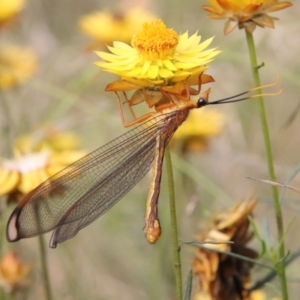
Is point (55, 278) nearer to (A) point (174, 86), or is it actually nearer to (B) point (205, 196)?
(B) point (205, 196)

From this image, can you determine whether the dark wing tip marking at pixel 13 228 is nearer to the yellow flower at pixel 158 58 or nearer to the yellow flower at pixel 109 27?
the yellow flower at pixel 158 58

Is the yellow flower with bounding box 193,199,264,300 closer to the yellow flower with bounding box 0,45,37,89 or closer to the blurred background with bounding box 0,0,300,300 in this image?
the blurred background with bounding box 0,0,300,300

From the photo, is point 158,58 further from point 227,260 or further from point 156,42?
point 227,260

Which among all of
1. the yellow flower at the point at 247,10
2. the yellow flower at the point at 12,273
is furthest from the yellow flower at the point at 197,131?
the yellow flower at the point at 247,10

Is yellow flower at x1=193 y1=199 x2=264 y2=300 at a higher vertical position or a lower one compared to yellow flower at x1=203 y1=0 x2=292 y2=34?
lower

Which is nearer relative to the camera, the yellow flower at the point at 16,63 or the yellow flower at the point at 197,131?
the yellow flower at the point at 197,131

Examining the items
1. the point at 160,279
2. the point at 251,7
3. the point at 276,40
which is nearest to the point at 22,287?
the point at 160,279

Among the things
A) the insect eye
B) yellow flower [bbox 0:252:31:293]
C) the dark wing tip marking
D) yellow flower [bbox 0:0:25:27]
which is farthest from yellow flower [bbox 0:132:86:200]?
yellow flower [bbox 0:0:25:27]

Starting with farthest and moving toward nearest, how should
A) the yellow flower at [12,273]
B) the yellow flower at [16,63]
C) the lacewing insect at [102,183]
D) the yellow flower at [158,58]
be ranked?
the yellow flower at [16,63], the yellow flower at [12,273], the lacewing insect at [102,183], the yellow flower at [158,58]
